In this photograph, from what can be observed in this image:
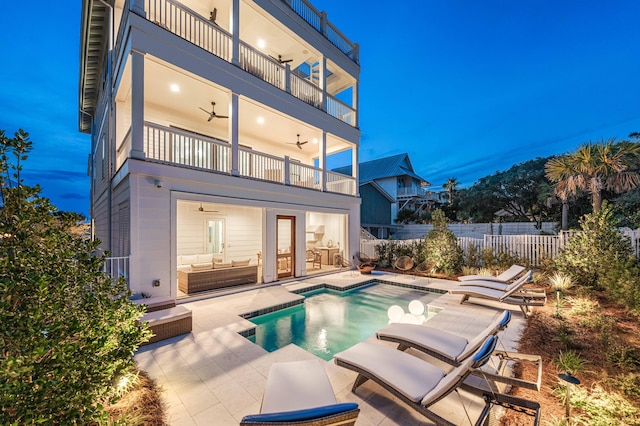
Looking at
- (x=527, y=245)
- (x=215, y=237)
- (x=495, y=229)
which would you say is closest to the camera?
(x=527, y=245)

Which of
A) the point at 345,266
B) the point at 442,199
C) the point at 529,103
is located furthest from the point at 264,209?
the point at 529,103

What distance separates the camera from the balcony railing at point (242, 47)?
→ 275 inches

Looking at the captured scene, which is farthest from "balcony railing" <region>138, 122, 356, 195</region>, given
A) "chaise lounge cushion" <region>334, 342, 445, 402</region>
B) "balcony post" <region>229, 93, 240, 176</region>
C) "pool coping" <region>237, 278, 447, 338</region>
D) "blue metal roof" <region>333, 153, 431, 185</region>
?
"blue metal roof" <region>333, 153, 431, 185</region>

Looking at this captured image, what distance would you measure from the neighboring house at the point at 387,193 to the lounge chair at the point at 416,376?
17.9 meters

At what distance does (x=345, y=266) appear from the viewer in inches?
483

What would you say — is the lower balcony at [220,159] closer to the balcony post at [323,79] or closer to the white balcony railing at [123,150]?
the white balcony railing at [123,150]

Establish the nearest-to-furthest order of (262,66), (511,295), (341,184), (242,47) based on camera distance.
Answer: (511,295), (242,47), (262,66), (341,184)

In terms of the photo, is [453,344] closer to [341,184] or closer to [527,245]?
[341,184]

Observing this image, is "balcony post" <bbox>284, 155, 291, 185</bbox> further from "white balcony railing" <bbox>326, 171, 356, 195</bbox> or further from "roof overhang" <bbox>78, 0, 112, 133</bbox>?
"roof overhang" <bbox>78, 0, 112, 133</bbox>

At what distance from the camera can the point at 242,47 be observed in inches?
333

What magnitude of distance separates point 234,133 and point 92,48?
8.63 metres

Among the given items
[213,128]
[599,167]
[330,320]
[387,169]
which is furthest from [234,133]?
[387,169]

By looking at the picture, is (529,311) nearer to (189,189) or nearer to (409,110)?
(189,189)

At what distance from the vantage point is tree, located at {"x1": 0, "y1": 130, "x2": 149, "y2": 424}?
1566 millimetres
